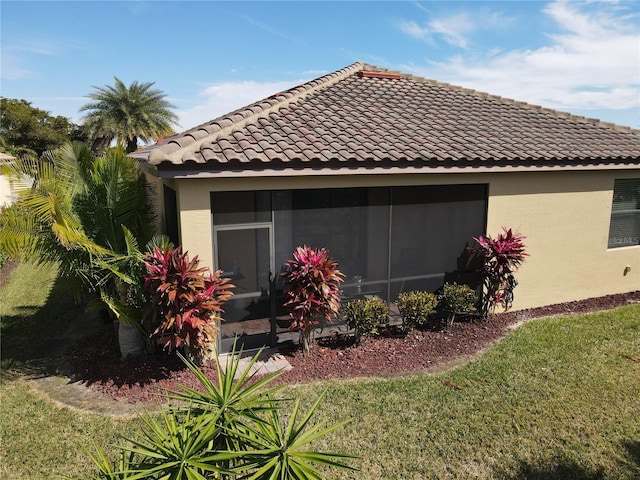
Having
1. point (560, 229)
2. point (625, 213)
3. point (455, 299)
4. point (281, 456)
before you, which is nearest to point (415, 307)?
point (455, 299)

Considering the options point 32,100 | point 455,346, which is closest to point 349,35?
point 455,346

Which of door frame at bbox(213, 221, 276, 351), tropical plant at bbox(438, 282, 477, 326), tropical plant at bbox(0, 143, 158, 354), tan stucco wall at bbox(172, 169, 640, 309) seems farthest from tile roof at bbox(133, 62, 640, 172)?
tropical plant at bbox(438, 282, 477, 326)

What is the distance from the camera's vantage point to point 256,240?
315 inches

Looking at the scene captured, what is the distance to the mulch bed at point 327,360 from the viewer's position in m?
7.27

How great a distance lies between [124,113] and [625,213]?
32.7 m

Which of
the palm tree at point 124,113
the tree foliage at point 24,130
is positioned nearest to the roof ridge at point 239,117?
the palm tree at point 124,113

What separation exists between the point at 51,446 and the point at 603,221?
12600 millimetres

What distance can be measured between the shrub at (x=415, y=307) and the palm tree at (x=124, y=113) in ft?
96.8

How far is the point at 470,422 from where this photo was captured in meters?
6.00

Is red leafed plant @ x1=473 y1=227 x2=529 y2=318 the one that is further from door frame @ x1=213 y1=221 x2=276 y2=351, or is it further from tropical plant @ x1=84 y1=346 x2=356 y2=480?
tropical plant @ x1=84 y1=346 x2=356 y2=480

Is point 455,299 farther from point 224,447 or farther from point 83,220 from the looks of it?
point 83,220

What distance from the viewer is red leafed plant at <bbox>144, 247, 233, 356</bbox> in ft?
22.4

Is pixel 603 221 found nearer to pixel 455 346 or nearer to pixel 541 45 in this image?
pixel 455 346

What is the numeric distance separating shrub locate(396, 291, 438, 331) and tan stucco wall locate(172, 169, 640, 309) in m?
2.33
